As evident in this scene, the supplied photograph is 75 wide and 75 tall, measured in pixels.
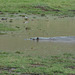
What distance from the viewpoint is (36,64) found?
1254 centimetres

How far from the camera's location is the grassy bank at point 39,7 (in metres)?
38.1

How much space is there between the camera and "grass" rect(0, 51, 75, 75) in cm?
1141

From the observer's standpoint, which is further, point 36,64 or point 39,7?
point 39,7

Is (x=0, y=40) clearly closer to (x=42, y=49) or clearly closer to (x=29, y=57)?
(x=42, y=49)

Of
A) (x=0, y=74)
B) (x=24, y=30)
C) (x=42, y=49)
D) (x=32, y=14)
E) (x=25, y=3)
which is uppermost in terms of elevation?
(x=25, y=3)

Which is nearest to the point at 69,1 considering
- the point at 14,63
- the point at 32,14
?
the point at 32,14

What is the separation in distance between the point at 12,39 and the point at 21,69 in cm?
816

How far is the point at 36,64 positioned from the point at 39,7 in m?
27.6

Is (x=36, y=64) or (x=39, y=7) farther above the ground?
(x=39, y=7)

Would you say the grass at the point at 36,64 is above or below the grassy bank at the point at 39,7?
below

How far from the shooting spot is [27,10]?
38.4 m

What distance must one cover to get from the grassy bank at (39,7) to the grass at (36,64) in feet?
77.9

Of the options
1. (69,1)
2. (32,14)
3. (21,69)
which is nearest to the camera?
(21,69)

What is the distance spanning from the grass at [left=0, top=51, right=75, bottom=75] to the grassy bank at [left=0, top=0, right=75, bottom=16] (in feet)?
77.9
